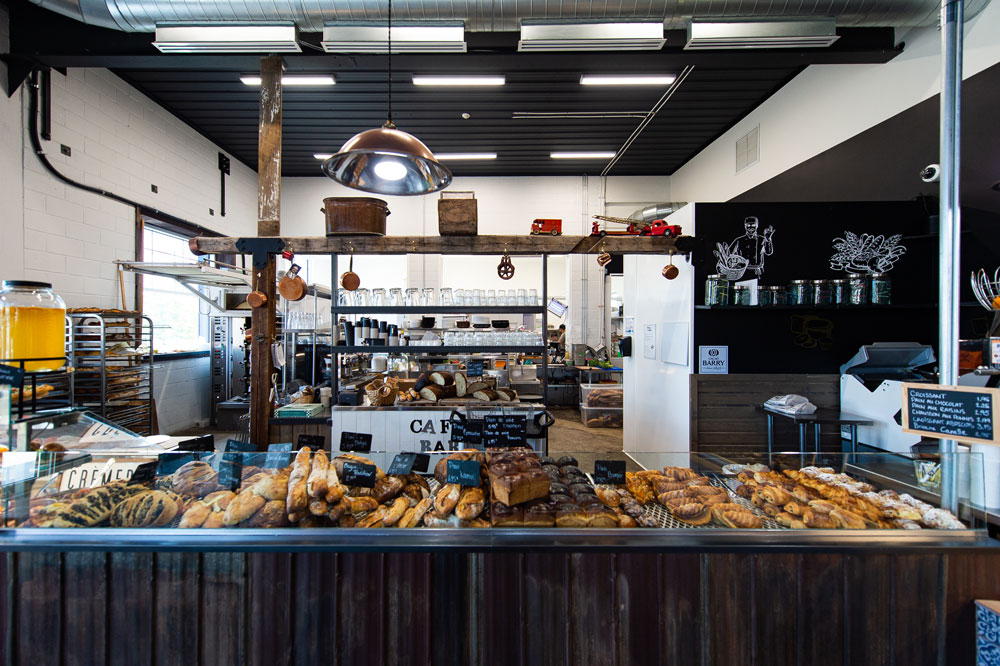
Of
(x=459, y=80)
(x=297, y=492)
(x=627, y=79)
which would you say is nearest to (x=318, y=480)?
(x=297, y=492)

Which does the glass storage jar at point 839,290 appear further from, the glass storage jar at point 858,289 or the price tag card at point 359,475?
the price tag card at point 359,475

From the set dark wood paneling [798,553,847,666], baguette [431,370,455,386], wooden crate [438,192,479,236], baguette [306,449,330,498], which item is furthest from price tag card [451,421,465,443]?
baguette [431,370,455,386]

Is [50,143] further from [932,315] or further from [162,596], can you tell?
[932,315]

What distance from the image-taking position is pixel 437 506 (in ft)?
5.24

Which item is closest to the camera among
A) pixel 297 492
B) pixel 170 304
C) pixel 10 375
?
pixel 10 375

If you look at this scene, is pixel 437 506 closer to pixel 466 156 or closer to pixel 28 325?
pixel 28 325

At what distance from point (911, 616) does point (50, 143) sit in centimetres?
729

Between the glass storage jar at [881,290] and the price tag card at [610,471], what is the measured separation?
3513 millimetres

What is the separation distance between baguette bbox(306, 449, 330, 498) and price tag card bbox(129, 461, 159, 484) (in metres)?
0.60

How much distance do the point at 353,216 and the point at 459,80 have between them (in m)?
3.15

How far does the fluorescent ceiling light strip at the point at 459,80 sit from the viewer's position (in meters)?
5.34

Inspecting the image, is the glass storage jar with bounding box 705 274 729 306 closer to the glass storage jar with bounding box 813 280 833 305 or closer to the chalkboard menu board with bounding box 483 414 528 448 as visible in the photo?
the glass storage jar with bounding box 813 280 833 305

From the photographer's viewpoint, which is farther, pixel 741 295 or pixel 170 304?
pixel 170 304

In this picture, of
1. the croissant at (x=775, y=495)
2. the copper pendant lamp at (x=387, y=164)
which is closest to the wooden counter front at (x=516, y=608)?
the croissant at (x=775, y=495)
